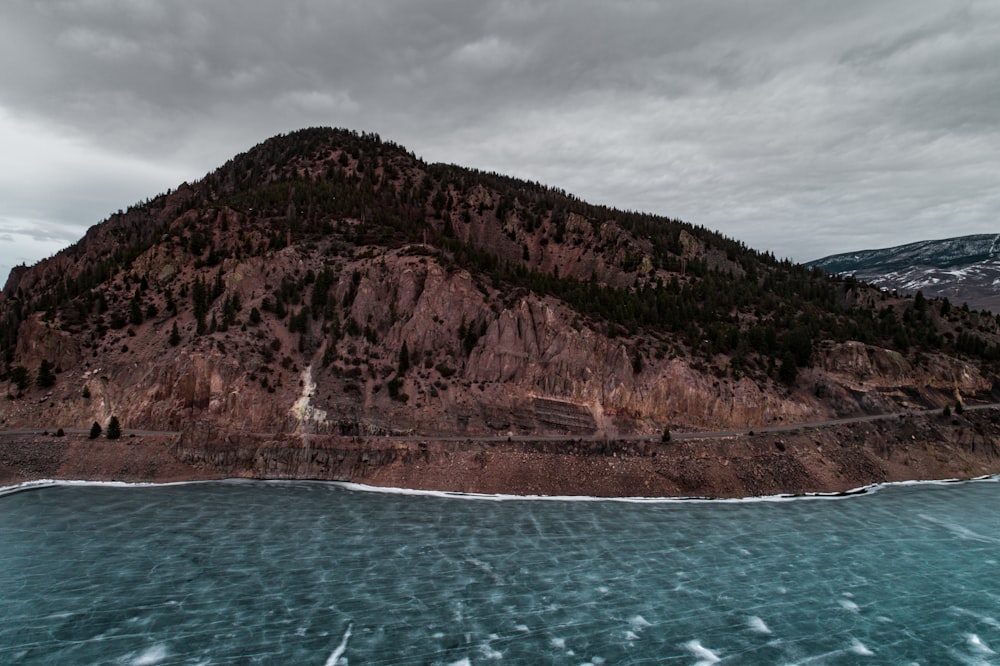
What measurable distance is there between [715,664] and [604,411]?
3567 centimetres

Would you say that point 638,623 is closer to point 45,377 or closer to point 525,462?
point 525,462

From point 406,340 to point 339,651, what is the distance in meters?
44.8

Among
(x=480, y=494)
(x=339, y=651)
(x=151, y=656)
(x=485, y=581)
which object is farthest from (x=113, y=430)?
(x=485, y=581)

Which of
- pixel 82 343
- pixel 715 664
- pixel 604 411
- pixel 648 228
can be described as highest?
pixel 648 228

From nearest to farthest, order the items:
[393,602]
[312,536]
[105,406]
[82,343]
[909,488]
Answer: [393,602]
[312,536]
[909,488]
[105,406]
[82,343]

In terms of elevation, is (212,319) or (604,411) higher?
(212,319)

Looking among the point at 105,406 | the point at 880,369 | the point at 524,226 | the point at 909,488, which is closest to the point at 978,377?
the point at 880,369

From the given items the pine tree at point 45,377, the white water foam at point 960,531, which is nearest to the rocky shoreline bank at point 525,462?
the white water foam at point 960,531

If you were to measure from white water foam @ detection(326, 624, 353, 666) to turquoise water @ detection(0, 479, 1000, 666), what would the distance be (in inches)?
3.5

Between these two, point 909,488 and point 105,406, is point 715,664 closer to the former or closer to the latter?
point 909,488

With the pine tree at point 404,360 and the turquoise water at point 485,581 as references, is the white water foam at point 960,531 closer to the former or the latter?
the turquoise water at point 485,581

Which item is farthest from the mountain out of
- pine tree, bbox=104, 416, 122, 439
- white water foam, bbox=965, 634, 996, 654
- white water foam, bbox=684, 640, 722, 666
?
white water foam, bbox=684, 640, 722, 666

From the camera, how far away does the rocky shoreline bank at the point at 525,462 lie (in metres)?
49.2

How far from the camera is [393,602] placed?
2692cm
